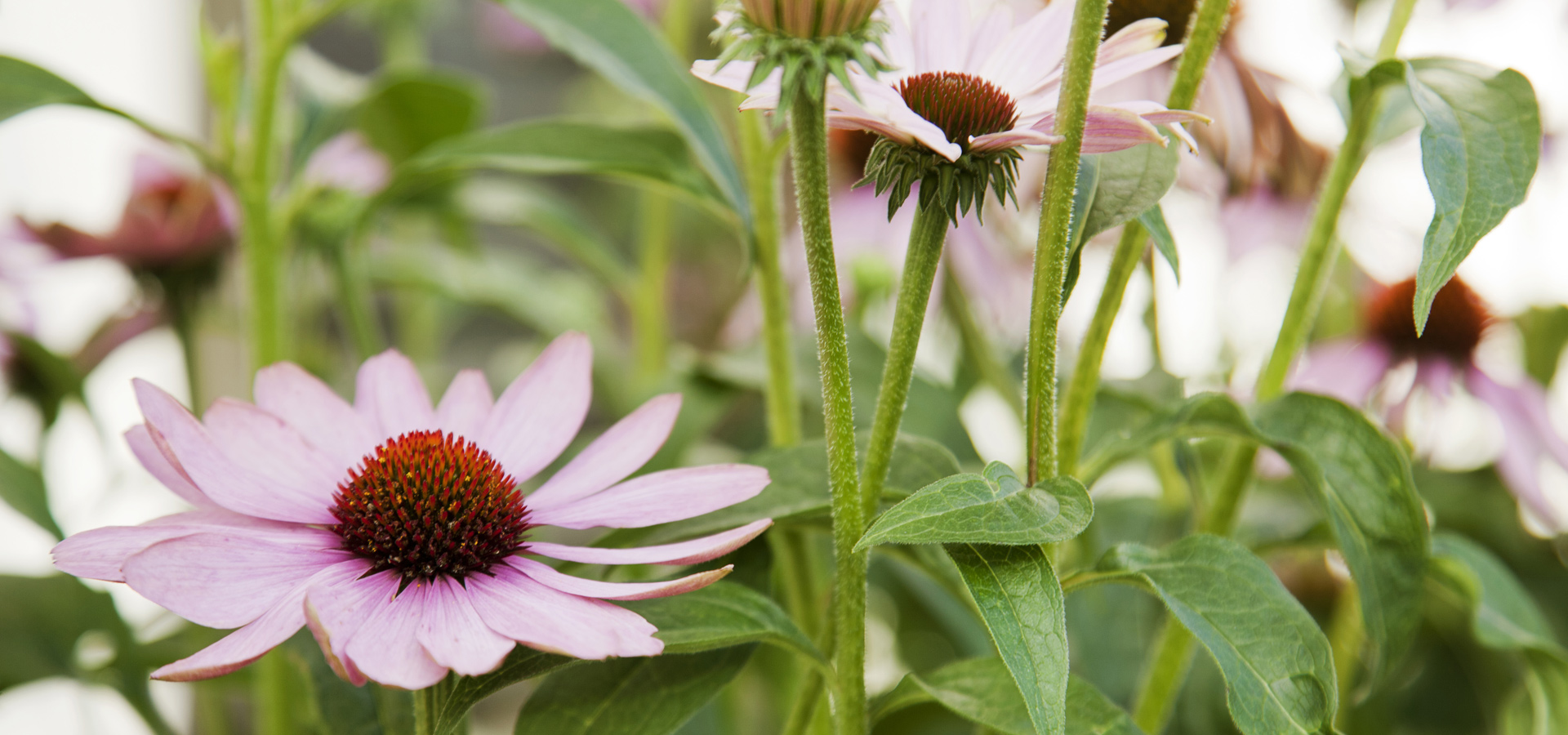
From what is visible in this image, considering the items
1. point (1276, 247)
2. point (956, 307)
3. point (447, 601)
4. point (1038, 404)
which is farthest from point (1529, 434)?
point (447, 601)

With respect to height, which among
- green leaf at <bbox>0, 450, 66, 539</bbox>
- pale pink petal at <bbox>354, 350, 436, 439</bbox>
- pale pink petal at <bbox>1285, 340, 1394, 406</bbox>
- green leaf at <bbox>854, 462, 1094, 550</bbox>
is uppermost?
green leaf at <bbox>854, 462, 1094, 550</bbox>

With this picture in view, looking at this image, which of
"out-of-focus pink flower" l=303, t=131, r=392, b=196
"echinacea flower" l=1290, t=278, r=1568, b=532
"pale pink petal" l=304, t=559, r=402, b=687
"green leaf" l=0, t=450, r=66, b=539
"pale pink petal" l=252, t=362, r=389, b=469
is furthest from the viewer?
"out-of-focus pink flower" l=303, t=131, r=392, b=196

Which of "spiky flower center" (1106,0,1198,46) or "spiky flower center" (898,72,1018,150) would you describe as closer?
"spiky flower center" (898,72,1018,150)

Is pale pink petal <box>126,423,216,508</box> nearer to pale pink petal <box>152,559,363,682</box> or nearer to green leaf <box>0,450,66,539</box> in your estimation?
pale pink petal <box>152,559,363,682</box>

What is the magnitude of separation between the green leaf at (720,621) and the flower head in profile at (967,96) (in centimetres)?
11

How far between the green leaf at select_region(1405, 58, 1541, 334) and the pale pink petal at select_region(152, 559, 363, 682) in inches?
10.4

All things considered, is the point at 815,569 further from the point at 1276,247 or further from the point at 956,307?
the point at 1276,247

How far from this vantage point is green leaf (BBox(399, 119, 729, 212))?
39 cm

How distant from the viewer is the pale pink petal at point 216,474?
27 cm

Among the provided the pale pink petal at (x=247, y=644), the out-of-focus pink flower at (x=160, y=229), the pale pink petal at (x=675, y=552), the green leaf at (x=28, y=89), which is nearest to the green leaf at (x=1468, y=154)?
the pale pink petal at (x=675, y=552)

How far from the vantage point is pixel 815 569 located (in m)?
0.43

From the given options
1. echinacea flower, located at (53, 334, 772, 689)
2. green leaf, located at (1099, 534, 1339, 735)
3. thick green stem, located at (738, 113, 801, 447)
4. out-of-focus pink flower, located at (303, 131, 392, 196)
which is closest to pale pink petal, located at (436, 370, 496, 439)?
echinacea flower, located at (53, 334, 772, 689)

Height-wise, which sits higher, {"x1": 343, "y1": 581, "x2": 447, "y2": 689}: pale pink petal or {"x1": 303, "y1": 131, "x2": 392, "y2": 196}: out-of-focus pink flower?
{"x1": 303, "y1": 131, "x2": 392, "y2": 196}: out-of-focus pink flower

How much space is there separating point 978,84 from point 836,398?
93 mm
